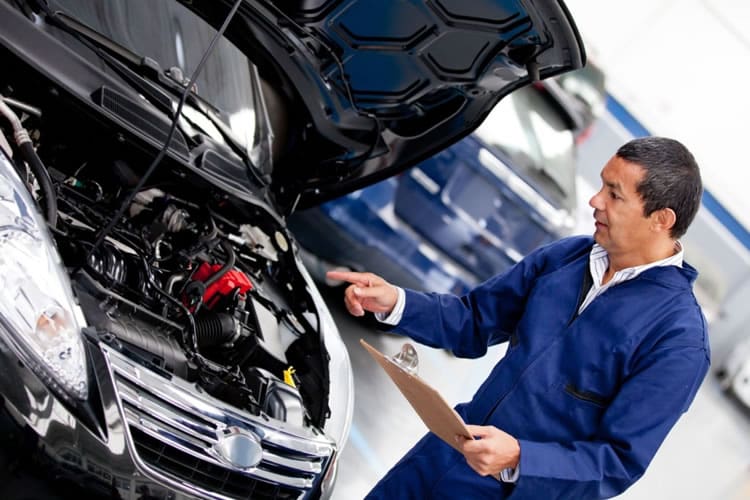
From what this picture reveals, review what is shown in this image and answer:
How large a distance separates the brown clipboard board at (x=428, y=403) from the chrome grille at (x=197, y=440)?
0.32 m

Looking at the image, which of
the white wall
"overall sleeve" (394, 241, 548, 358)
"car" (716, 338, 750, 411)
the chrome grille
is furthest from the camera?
the white wall

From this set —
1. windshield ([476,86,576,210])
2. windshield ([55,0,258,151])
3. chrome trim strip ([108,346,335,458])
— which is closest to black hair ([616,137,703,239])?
chrome trim strip ([108,346,335,458])

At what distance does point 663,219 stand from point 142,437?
118 centimetres

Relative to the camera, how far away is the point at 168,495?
1.60m

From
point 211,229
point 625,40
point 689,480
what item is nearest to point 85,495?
point 211,229

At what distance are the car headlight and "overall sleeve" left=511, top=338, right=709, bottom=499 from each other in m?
0.92

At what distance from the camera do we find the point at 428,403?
168 centimetres

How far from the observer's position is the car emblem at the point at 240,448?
5.59 feet

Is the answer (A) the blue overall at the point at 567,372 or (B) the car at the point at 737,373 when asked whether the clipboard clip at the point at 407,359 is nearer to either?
(A) the blue overall at the point at 567,372

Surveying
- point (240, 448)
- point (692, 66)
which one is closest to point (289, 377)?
point (240, 448)

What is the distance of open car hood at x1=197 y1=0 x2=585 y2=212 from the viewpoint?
214cm

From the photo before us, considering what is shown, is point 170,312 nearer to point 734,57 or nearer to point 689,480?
point 689,480

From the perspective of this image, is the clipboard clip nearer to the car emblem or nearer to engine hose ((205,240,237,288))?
the car emblem

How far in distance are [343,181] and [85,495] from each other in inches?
61.3
